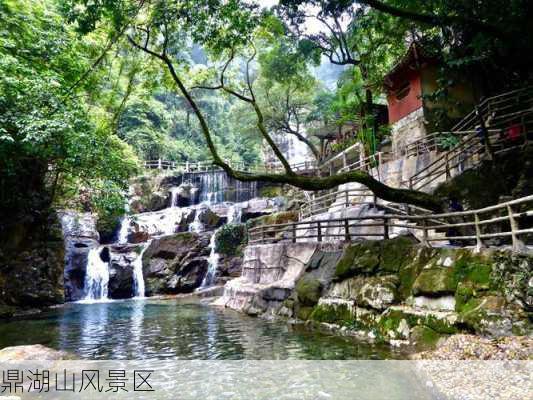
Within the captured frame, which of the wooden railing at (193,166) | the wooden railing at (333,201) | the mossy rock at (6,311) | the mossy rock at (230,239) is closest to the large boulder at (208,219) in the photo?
the mossy rock at (230,239)

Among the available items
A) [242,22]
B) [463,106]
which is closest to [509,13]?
[242,22]

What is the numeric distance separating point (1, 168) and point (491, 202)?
54.4 ft

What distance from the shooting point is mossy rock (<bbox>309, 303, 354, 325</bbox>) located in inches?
388

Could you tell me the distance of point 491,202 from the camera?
35.1ft

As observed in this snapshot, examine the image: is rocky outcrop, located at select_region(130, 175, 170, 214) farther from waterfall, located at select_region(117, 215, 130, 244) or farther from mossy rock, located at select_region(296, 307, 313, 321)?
mossy rock, located at select_region(296, 307, 313, 321)

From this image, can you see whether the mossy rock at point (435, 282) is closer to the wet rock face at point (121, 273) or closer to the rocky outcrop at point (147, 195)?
the wet rock face at point (121, 273)

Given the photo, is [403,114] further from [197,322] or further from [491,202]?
[197,322]

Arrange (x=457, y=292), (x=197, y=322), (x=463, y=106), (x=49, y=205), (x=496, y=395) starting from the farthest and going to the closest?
(x=463, y=106), (x=49, y=205), (x=197, y=322), (x=457, y=292), (x=496, y=395)

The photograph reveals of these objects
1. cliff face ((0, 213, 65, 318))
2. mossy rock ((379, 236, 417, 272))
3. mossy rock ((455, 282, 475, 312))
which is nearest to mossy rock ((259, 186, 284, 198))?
cliff face ((0, 213, 65, 318))

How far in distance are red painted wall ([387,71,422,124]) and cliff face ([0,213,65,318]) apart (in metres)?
19.9


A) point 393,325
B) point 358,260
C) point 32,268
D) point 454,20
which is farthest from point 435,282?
point 32,268

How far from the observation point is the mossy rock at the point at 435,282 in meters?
7.65

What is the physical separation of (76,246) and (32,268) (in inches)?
276

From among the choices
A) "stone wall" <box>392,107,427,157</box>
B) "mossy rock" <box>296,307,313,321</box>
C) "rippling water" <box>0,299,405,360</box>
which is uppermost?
"stone wall" <box>392,107,427,157</box>
